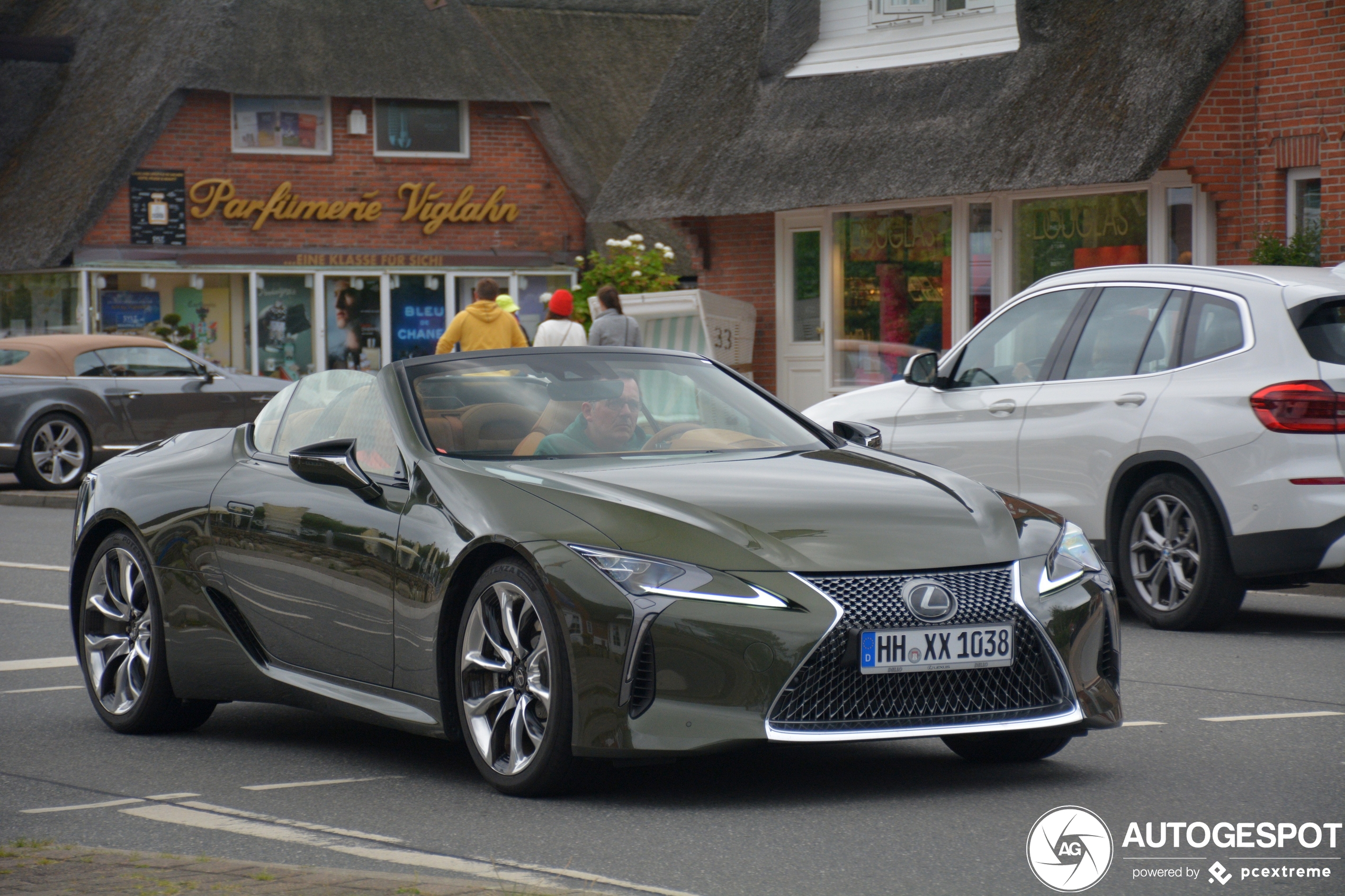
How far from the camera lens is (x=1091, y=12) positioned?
19.0 metres

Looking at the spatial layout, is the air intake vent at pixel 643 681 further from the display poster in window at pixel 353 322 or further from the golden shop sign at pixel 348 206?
the display poster in window at pixel 353 322

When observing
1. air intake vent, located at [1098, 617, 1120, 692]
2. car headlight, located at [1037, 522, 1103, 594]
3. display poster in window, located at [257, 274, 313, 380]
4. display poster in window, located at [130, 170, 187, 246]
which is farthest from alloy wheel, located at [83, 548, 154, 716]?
display poster in window, located at [257, 274, 313, 380]

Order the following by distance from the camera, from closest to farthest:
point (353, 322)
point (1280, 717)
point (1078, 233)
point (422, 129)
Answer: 1. point (1280, 717)
2. point (1078, 233)
3. point (353, 322)
4. point (422, 129)

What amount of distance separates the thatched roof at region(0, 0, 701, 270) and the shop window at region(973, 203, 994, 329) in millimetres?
14361

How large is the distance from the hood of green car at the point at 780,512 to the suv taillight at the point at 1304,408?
3.45 metres

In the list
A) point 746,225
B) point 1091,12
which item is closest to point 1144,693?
point 1091,12

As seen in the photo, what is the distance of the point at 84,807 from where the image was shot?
19.2ft

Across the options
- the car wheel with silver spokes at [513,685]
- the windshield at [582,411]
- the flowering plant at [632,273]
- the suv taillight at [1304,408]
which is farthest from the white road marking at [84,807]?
the flowering plant at [632,273]

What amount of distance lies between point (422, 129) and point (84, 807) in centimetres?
2807

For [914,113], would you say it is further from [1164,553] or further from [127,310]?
[127,310]

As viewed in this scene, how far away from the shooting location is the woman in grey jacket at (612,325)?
60.2 ft

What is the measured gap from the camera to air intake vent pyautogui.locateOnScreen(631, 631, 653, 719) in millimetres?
5297

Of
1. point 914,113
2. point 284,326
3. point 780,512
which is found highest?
point 914,113

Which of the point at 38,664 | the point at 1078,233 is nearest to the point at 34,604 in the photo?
the point at 38,664
